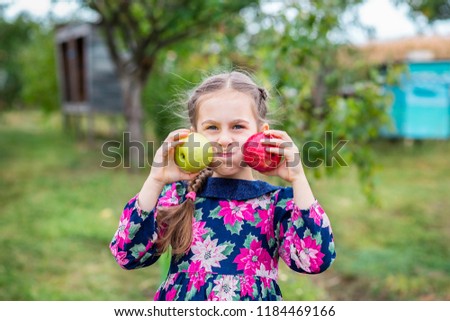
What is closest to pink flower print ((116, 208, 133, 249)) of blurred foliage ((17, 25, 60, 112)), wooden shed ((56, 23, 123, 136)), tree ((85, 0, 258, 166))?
tree ((85, 0, 258, 166))

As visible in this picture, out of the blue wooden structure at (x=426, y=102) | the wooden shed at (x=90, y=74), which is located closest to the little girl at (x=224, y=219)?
the wooden shed at (x=90, y=74)

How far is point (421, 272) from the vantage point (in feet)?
14.4

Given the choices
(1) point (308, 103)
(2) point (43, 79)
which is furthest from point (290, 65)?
(2) point (43, 79)

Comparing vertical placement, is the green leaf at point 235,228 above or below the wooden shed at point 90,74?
below

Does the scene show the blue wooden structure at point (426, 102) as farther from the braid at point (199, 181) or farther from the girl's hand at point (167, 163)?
the girl's hand at point (167, 163)

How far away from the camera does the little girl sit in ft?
5.82

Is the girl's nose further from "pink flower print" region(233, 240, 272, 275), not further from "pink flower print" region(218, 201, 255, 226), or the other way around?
"pink flower print" region(233, 240, 272, 275)

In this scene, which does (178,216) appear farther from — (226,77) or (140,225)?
(226,77)

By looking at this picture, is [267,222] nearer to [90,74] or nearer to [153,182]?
[153,182]

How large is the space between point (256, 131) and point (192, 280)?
53 centimetres

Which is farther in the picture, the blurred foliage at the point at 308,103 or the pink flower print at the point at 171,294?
the blurred foliage at the point at 308,103

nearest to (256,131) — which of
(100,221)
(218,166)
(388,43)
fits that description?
(218,166)

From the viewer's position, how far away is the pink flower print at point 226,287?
1.77 metres

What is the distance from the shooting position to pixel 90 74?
11.9 metres
